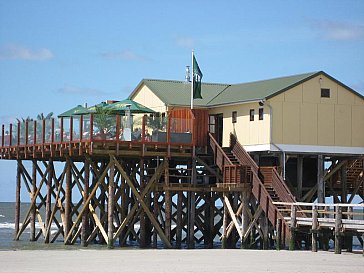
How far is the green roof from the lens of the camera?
170ft

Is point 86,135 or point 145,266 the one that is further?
point 86,135

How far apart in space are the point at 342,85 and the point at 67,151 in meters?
13.7

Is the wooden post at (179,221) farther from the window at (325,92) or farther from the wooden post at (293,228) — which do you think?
the wooden post at (293,228)

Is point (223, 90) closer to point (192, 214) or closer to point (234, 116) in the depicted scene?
point (234, 116)

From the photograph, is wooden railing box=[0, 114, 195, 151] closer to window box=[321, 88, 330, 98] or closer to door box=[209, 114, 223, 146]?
door box=[209, 114, 223, 146]

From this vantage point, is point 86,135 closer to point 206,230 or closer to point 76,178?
point 76,178

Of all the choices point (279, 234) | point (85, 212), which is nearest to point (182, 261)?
point (279, 234)

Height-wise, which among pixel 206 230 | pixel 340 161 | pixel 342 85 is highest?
pixel 342 85

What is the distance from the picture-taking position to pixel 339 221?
4253 cm

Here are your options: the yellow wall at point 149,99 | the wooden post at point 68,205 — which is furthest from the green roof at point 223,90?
the wooden post at point 68,205

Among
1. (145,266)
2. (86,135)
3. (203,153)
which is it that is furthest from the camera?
(203,153)

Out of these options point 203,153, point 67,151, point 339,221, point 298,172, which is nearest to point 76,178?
point 67,151

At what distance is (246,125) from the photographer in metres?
52.3

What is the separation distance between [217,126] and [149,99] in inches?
170
